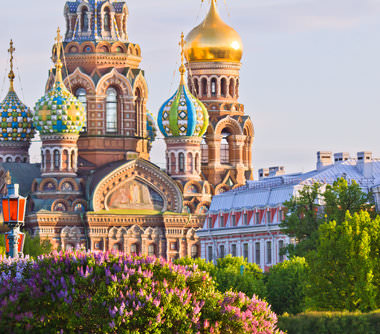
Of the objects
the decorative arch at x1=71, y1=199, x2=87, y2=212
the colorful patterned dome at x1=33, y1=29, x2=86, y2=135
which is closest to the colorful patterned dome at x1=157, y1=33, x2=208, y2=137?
the colorful patterned dome at x1=33, y1=29, x2=86, y2=135

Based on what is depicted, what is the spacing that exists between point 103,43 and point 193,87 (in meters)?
5.74

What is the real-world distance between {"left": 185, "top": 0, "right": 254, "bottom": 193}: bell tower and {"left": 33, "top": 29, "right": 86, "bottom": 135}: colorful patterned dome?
939 cm

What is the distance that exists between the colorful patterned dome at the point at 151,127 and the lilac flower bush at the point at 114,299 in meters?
56.6

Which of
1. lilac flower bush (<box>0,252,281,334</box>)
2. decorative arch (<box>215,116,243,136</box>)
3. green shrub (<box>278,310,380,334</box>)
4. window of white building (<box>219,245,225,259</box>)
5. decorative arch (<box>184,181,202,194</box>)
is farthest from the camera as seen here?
decorative arch (<box>215,116,243,136</box>)

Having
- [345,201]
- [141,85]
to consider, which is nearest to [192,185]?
[141,85]

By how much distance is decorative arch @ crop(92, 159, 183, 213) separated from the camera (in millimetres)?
78625

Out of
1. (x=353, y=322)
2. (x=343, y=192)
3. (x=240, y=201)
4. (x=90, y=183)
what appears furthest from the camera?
(x=90, y=183)

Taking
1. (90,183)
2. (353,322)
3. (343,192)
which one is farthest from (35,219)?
(353,322)

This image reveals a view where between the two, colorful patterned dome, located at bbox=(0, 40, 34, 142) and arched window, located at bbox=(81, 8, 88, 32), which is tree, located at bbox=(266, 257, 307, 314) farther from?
arched window, located at bbox=(81, 8, 88, 32)

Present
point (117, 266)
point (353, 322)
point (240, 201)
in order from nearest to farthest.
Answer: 1. point (117, 266)
2. point (353, 322)
3. point (240, 201)

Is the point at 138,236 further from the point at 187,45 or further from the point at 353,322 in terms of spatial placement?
the point at 353,322

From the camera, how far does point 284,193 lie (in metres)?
68.2

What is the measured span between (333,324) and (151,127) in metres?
51.3

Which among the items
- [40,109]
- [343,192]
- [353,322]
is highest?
[40,109]
